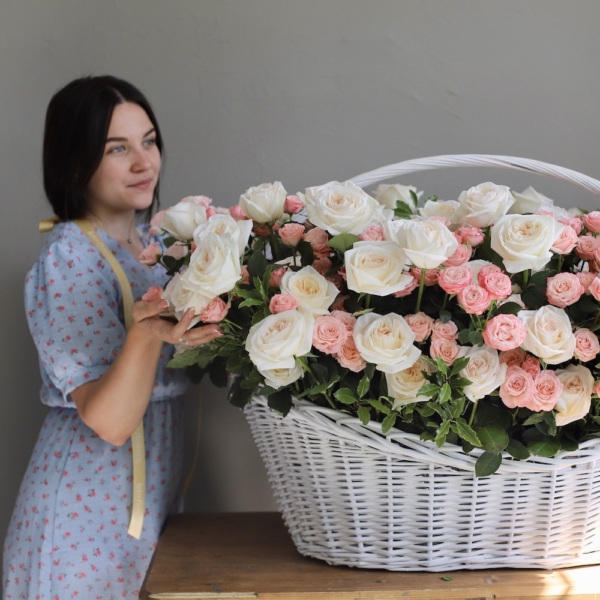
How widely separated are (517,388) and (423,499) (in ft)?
0.73

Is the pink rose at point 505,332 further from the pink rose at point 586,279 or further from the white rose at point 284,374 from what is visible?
Answer: the white rose at point 284,374

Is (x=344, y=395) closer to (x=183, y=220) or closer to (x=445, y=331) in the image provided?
(x=445, y=331)

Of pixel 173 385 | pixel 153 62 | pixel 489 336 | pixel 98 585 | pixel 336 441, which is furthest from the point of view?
pixel 153 62

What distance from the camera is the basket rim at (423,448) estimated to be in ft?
3.21

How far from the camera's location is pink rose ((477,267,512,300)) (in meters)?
0.88

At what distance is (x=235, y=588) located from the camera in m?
1.08

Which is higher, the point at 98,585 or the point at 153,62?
the point at 153,62

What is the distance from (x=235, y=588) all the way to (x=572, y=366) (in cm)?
54

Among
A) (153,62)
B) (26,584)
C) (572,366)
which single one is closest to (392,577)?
(572,366)

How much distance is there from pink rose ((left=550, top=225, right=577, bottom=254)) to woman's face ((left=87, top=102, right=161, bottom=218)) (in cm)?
78

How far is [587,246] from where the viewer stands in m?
0.98

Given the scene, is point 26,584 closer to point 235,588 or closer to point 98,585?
point 98,585

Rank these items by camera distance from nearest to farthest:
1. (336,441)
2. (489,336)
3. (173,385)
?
(489,336) → (336,441) → (173,385)

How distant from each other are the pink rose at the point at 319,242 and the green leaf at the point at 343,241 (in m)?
0.05
